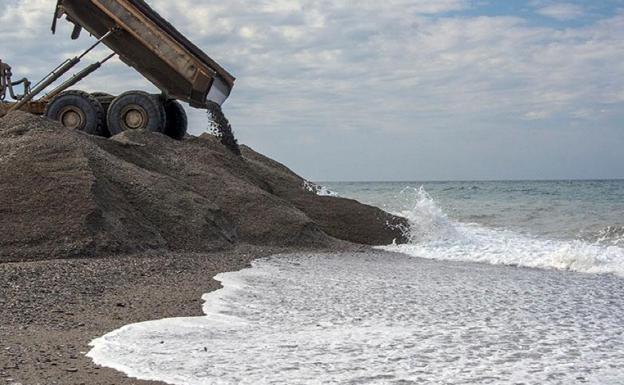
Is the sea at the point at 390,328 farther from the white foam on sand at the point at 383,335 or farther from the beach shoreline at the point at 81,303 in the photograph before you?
the beach shoreline at the point at 81,303

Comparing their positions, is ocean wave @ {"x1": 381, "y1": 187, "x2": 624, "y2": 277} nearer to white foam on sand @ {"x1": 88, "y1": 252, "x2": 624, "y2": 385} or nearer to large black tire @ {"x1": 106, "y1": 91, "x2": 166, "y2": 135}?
white foam on sand @ {"x1": 88, "y1": 252, "x2": 624, "y2": 385}

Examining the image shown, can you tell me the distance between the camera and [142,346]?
5.11 metres

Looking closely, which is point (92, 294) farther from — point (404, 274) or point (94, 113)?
point (94, 113)

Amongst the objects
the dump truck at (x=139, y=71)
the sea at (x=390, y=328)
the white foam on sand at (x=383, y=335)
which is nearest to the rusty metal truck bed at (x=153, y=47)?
the dump truck at (x=139, y=71)

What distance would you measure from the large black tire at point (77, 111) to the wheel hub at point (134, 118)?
0.52 metres

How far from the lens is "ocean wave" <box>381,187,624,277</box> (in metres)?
11.5

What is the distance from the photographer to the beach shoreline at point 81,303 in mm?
4516

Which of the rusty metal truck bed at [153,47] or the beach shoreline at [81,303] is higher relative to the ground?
the rusty metal truck bed at [153,47]

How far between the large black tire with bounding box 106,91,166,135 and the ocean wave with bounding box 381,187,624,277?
Result: 18.1ft

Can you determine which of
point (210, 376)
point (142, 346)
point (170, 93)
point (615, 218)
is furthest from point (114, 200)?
point (615, 218)

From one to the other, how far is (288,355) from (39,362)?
153 centimetres

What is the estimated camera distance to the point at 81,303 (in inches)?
271

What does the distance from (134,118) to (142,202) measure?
4.44 meters

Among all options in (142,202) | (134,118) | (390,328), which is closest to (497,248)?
(142,202)
